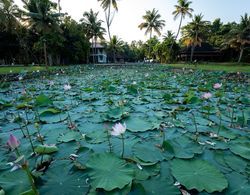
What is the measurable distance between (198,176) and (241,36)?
1150 inches

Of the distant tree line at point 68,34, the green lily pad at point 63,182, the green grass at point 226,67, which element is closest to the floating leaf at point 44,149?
the green lily pad at point 63,182

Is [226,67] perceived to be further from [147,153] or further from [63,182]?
[63,182]

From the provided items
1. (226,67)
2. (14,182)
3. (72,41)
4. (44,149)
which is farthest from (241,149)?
(72,41)

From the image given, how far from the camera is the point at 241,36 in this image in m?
25.8

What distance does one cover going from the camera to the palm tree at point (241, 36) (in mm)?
25797

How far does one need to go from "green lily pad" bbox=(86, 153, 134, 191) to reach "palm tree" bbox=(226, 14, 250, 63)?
29.2 metres

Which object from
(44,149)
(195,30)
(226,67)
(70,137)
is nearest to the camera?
(44,149)

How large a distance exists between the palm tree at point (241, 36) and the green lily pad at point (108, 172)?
2922 cm

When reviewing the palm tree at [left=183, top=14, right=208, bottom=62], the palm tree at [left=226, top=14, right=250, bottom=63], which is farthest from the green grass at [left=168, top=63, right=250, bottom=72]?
the palm tree at [left=183, top=14, right=208, bottom=62]

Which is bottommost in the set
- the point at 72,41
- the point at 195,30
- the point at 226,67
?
the point at 226,67

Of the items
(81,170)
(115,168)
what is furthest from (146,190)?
(81,170)

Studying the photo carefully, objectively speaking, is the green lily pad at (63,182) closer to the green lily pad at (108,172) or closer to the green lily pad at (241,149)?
the green lily pad at (108,172)

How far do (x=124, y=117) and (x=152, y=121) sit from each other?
1.25 feet

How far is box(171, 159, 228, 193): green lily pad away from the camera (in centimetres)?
132
